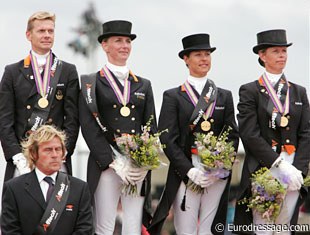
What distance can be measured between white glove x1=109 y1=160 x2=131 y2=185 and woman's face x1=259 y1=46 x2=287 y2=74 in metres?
2.10

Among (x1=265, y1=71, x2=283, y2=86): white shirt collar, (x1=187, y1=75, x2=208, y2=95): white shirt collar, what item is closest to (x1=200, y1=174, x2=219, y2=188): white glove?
(x1=187, y1=75, x2=208, y2=95): white shirt collar

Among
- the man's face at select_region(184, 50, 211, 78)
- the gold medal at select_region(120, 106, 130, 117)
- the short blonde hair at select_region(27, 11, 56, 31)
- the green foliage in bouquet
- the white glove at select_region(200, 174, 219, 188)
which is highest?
the short blonde hair at select_region(27, 11, 56, 31)

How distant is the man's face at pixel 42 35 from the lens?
9945 mm

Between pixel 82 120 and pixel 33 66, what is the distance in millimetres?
817

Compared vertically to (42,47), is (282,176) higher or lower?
lower

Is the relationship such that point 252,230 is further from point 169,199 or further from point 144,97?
point 144,97

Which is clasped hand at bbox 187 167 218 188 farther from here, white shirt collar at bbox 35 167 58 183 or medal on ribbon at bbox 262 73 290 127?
white shirt collar at bbox 35 167 58 183

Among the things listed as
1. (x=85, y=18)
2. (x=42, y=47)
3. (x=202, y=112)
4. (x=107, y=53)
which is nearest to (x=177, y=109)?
(x=202, y=112)

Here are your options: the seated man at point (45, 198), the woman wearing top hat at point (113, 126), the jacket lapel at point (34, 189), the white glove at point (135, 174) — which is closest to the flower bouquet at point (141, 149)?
the white glove at point (135, 174)

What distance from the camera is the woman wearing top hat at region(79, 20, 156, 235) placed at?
9.82m

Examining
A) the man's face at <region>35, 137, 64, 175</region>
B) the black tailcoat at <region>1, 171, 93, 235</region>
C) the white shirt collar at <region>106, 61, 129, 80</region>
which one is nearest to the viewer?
the black tailcoat at <region>1, 171, 93, 235</region>

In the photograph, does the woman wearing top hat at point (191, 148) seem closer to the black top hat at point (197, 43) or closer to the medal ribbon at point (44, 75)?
the black top hat at point (197, 43)

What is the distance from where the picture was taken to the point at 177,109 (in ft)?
33.7

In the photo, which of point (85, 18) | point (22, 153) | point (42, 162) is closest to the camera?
point (42, 162)
